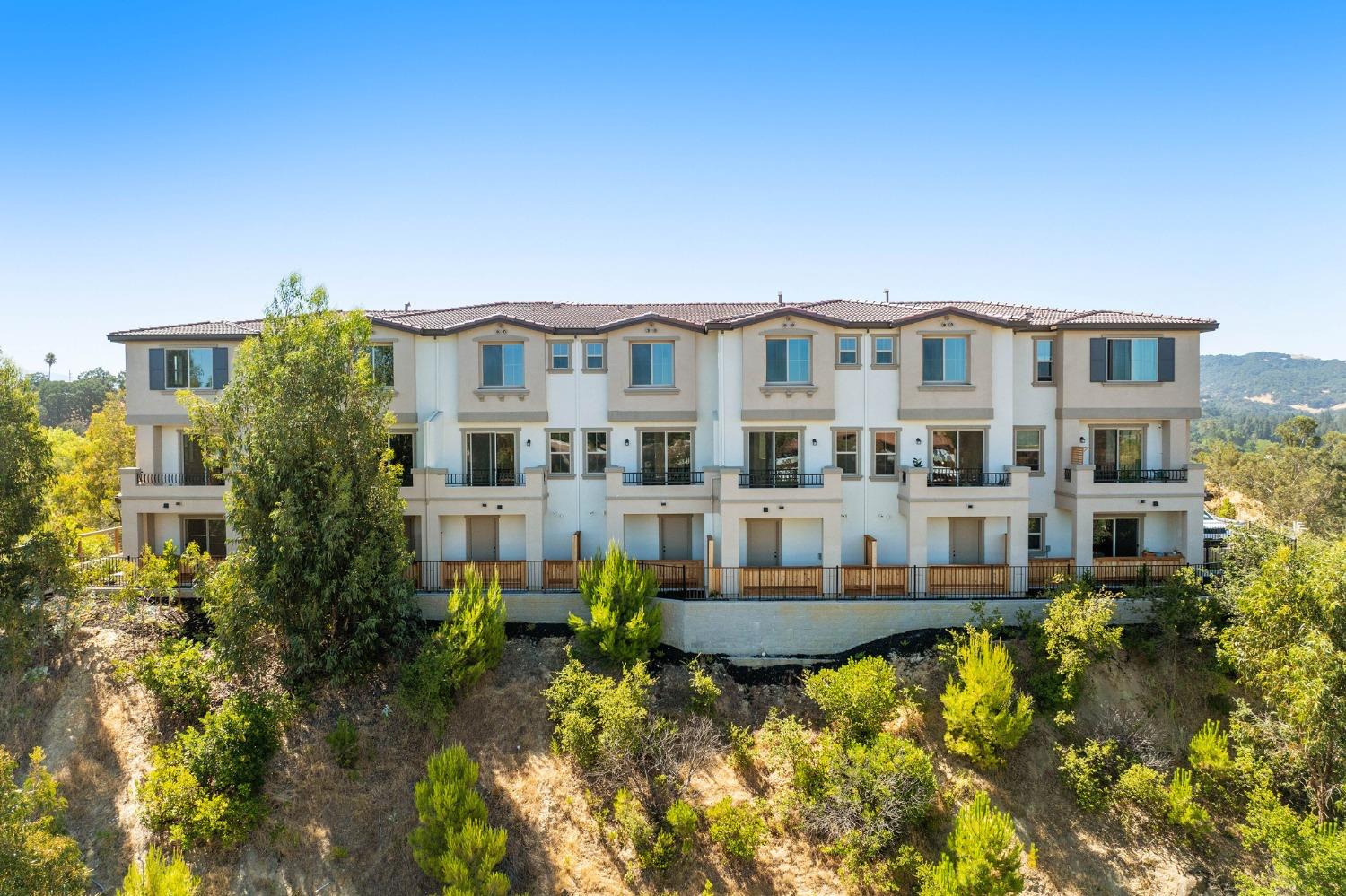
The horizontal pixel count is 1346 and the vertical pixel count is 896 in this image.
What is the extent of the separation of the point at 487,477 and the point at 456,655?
6.68 m

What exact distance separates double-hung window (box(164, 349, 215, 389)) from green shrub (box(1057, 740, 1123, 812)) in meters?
27.9

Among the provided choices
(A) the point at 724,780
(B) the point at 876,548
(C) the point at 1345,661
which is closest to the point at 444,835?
(A) the point at 724,780

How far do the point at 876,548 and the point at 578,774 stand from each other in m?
11.4

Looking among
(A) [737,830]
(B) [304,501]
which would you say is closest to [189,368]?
(B) [304,501]

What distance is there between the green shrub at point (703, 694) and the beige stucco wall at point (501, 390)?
989cm

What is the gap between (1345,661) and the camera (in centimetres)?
1463

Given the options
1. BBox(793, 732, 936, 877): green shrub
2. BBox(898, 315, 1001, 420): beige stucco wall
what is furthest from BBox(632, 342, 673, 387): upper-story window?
BBox(793, 732, 936, 877): green shrub

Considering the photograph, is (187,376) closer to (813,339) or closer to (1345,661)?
(813,339)

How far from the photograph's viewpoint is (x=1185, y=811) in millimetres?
15484

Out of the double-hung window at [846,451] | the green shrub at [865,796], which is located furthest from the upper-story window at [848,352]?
the green shrub at [865,796]

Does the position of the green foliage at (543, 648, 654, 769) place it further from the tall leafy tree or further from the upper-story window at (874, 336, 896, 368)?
the upper-story window at (874, 336, 896, 368)

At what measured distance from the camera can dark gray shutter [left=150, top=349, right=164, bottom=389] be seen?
22703mm

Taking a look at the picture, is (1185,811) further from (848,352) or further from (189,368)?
(189,368)

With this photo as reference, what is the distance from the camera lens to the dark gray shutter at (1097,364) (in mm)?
22344
